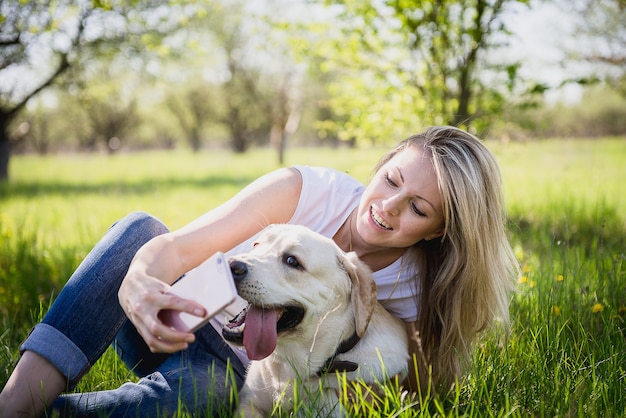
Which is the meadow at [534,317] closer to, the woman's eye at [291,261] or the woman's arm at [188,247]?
the woman's eye at [291,261]

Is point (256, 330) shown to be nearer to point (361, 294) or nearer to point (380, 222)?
point (361, 294)

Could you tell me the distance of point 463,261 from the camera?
2.78m

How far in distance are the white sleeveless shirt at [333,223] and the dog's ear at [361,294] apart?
1.10ft

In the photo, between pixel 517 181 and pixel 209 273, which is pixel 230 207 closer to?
pixel 209 273

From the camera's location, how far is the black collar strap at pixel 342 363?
2.38m

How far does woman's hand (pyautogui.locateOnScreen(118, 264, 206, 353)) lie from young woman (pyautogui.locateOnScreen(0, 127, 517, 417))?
194 mm

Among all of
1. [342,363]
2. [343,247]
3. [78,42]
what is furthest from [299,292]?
[78,42]

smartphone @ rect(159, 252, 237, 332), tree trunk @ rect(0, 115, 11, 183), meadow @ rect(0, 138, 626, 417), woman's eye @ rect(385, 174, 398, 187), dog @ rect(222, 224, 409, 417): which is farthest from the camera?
tree trunk @ rect(0, 115, 11, 183)

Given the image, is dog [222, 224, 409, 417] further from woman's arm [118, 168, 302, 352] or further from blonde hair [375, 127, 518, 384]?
blonde hair [375, 127, 518, 384]

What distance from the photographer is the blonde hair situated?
269 centimetres

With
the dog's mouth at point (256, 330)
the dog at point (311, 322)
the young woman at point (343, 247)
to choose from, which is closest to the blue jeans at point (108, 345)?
the young woman at point (343, 247)

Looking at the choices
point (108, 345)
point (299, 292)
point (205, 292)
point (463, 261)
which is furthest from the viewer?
point (463, 261)

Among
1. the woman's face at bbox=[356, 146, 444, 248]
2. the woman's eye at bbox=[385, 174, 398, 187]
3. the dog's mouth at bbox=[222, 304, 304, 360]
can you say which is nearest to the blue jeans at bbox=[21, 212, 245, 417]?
the dog's mouth at bbox=[222, 304, 304, 360]

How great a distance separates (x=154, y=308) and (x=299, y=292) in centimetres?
74
